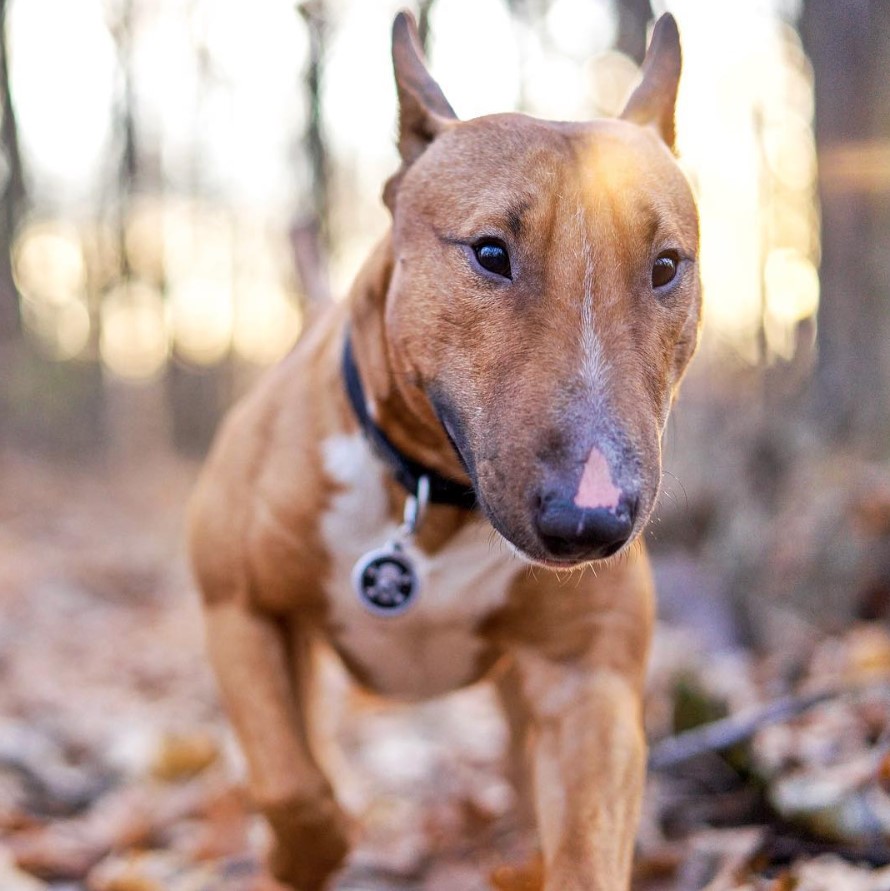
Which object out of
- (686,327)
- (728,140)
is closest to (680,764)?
(686,327)

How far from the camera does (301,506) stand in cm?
283

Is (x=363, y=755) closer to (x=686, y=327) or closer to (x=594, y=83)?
(x=686, y=327)

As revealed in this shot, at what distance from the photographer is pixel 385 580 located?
2.76 meters

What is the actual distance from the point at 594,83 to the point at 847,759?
1111 centimetres

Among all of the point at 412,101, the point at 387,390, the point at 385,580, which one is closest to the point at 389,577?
the point at 385,580

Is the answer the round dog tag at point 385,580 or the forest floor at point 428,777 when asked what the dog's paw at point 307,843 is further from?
the round dog tag at point 385,580

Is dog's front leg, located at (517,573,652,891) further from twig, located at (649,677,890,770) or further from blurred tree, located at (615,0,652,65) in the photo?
blurred tree, located at (615,0,652,65)

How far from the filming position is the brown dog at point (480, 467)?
6.85ft

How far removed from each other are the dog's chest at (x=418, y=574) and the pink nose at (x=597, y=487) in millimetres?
716

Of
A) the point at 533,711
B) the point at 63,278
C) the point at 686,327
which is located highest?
the point at 686,327

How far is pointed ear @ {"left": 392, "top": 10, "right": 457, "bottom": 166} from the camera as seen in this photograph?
2.72 metres

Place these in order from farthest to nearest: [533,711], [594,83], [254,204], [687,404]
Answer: [254,204]
[594,83]
[687,404]
[533,711]

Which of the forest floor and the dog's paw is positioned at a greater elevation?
the dog's paw

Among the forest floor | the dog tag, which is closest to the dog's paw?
the forest floor
